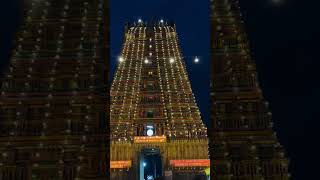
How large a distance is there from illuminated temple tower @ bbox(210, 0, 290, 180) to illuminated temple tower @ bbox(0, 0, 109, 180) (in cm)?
252

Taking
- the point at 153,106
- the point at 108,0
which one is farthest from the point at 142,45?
the point at 108,0

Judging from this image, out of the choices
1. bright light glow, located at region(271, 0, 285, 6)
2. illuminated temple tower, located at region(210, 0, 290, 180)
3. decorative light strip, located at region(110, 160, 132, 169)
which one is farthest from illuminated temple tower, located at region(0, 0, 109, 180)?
decorative light strip, located at region(110, 160, 132, 169)

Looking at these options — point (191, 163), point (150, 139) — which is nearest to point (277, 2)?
point (191, 163)

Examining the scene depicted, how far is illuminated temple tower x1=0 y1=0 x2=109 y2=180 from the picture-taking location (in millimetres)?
10367

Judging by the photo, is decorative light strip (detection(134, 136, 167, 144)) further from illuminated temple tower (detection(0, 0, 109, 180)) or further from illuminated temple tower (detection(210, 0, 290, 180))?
illuminated temple tower (detection(210, 0, 290, 180))

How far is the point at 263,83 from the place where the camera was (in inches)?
412

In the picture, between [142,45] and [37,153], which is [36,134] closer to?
[37,153]

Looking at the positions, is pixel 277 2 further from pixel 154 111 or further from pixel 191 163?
pixel 154 111

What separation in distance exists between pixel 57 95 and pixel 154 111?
25319mm

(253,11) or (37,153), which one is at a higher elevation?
(253,11)

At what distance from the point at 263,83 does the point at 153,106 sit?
2580 centimetres

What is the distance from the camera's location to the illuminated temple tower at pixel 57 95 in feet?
34.0

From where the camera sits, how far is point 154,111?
118 ft

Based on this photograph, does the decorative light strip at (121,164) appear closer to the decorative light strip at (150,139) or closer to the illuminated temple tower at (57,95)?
the decorative light strip at (150,139)
